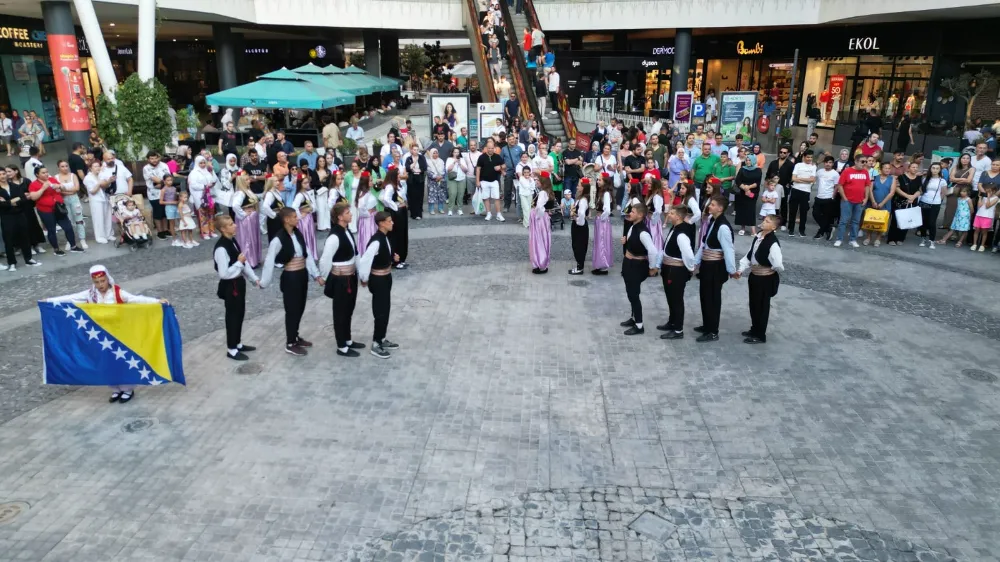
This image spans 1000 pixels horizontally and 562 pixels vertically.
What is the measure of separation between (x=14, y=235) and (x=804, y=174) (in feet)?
48.2

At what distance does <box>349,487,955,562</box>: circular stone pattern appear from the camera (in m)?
5.39

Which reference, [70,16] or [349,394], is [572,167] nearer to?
[349,394]

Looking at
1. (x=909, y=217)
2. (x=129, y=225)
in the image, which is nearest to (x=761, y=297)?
(x=909, y=217)

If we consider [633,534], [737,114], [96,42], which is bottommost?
[633,534]

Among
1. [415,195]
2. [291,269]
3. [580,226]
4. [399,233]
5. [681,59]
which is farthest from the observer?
[681,59]

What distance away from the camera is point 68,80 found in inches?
798

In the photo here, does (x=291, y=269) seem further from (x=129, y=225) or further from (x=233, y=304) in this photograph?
(x=129, y=225)

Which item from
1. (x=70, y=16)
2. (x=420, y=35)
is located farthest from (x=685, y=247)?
(x=420, y=35)

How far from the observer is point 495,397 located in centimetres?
781

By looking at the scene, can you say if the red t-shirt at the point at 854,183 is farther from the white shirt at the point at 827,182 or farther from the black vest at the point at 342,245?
the black vest at the point at 342,245

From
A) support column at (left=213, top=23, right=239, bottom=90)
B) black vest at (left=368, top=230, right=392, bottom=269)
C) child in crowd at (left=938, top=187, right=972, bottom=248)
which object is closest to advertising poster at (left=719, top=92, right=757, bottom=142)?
child in crowd at (left=938, top=187, right=972, bottom=248)

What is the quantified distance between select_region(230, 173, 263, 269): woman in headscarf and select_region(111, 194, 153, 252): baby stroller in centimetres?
Result: 249

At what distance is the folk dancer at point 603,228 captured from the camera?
1150cm

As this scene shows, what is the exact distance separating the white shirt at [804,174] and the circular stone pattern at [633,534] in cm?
1013
